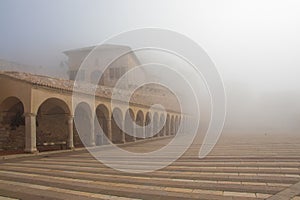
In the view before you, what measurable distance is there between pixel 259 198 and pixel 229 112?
60.6 metres

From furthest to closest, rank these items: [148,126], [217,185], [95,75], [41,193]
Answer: [95,75]
[148,126]
[217,185]
[41,193]

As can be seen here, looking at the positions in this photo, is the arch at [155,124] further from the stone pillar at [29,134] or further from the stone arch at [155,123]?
the stone pillar at [29,134]

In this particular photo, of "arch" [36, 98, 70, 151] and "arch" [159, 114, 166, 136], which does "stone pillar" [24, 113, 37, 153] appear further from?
"arch" [159, 114, 166, 136]

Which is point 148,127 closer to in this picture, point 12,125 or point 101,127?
point 101,127

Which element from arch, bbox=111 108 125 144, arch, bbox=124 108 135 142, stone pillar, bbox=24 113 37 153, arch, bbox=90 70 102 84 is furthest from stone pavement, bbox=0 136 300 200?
arch, bbox=90 70 102 84

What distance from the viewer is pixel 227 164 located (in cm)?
887

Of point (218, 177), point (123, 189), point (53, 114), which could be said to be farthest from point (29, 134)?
point (218, 177)

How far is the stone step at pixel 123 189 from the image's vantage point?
16.8 ft

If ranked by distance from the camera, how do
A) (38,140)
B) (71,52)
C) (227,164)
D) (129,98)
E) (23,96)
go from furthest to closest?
(71,52), (129,98), (38,140), (23,96), (227,164)

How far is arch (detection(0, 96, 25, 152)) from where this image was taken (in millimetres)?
15203

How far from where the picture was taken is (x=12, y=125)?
16344 mm

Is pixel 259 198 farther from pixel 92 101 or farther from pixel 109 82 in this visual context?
pixel 109 82

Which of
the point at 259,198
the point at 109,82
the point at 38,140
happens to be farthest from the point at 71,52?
the point at 259,198

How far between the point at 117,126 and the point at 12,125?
8106mm
